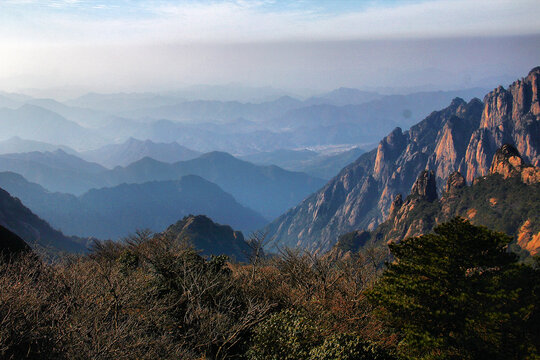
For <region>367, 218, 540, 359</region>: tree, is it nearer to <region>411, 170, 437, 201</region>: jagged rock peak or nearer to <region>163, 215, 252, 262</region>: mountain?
<region>163, 215, 252, 262</region>: mountain

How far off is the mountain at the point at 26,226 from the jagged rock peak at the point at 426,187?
13087 cm

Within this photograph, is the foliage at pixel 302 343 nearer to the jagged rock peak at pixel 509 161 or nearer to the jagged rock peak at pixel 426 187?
the jagged rock peak at pixel 509 161

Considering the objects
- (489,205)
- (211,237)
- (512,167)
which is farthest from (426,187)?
(211,237)

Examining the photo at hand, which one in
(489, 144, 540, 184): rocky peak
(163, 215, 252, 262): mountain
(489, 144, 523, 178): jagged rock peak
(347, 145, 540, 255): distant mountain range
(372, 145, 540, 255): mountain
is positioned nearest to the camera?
(347, 145, 540, 255): distant mountain range

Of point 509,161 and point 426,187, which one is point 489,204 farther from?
point 426,187

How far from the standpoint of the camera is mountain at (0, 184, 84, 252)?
405 feet

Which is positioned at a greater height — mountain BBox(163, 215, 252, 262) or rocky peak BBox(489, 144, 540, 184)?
rocky peak BBox(489, 144, 540, 184)

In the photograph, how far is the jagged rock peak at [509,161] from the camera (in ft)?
434

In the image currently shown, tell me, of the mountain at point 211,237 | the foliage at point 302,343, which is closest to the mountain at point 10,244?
the foliage at point 302,343

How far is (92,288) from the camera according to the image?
2423cm

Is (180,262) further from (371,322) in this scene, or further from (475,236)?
(475,236)

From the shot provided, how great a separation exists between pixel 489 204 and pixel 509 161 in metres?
17.1

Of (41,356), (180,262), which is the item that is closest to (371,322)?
(180,262)

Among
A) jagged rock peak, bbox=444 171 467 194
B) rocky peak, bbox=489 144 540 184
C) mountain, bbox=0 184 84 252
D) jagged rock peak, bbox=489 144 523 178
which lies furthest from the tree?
jagged rock peak, bbox=444 171 467 194
